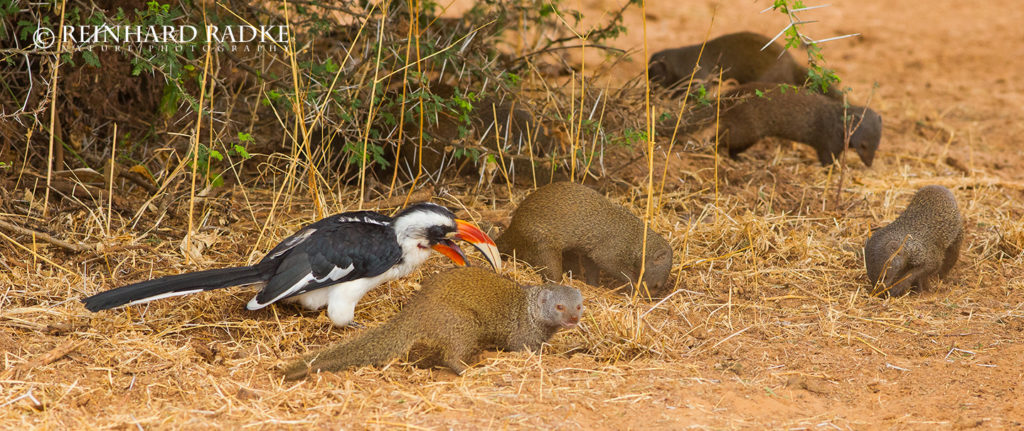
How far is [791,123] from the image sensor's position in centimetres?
754

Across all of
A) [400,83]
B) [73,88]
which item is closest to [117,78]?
[73,88]

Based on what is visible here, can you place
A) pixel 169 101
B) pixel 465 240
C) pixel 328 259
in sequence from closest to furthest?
pixel 328 259
pixel 465 240
pixel 169 101

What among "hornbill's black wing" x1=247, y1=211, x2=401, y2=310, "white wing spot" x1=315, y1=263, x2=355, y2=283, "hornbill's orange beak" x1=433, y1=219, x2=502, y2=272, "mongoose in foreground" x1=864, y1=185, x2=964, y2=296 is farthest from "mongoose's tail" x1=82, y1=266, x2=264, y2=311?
Result: "mongoose in foreground" x1=864, y1=185, x2=964, y2=296

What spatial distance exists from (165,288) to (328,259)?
69cm

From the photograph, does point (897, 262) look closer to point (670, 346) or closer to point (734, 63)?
point (670, 346)

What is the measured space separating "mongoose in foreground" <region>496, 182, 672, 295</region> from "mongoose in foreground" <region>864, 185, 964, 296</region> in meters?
1.13

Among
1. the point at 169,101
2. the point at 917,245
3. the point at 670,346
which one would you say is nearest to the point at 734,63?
the point at 917,245

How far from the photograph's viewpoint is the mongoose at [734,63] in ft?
26.8

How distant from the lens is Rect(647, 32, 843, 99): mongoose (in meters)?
8.16

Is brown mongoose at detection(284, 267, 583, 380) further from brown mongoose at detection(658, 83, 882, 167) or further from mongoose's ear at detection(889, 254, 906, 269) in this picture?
brown mongoose at detection(658, 83, 882, 167)

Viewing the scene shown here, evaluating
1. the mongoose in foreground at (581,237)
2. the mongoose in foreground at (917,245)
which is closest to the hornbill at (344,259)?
the mongoose in foreground at (581,237)

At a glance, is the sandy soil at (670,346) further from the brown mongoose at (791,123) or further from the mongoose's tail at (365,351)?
the brown mongoose at (791,123)

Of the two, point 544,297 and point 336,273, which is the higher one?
point 336,273

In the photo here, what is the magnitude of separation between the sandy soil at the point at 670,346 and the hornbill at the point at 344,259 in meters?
0.19
